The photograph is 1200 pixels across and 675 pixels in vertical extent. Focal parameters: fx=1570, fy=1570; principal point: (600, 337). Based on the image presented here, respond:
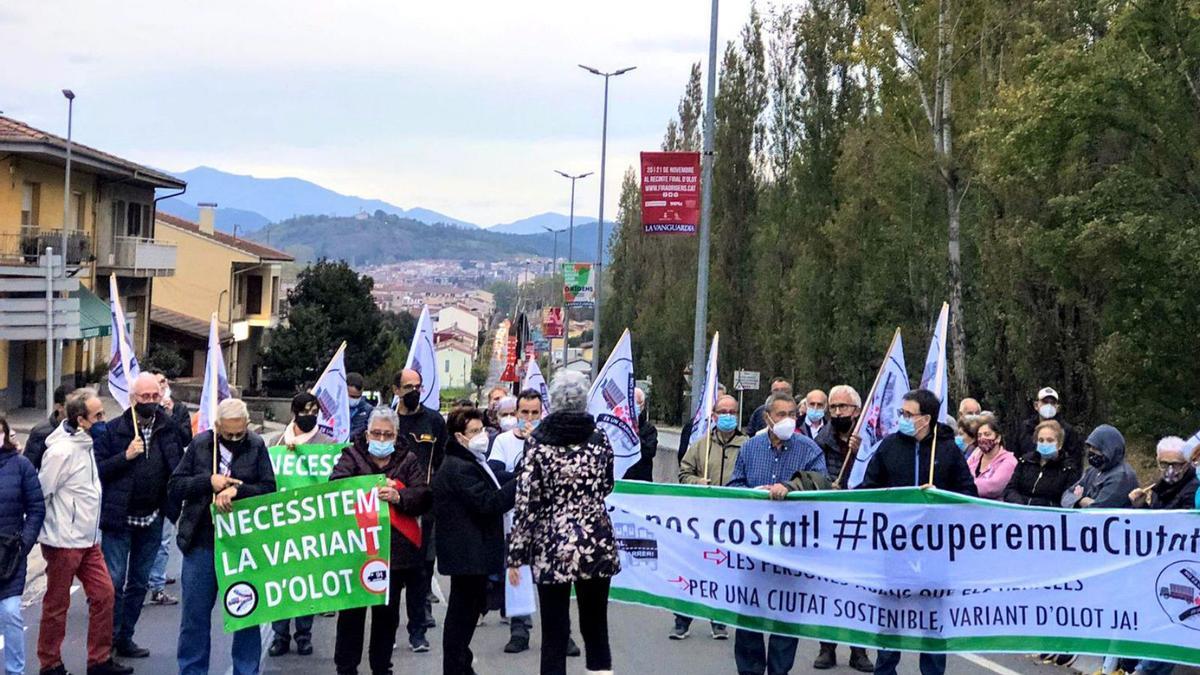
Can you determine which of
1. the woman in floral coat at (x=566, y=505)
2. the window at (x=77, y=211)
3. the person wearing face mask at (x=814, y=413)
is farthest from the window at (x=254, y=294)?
the woman in floral coat at (x=566, y=505)

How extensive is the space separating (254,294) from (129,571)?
6695cm

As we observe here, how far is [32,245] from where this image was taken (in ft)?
133

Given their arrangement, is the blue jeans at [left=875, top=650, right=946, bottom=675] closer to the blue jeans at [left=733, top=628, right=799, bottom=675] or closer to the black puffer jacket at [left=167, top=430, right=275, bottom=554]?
the blue jeans at [left=733, top=628, right=799, bottom=675]

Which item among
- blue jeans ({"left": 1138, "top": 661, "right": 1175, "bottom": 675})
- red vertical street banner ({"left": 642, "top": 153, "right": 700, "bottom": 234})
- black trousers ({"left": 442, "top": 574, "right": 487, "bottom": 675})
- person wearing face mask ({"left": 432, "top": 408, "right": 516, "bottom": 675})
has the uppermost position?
red vertical street banner ({"left": 642, "top": 153, "right": 700, "bottom": 234})

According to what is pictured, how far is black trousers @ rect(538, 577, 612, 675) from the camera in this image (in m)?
7.70

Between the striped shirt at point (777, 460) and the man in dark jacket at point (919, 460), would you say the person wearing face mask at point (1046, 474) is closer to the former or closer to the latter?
the man in dark jacket at point (919, 460)

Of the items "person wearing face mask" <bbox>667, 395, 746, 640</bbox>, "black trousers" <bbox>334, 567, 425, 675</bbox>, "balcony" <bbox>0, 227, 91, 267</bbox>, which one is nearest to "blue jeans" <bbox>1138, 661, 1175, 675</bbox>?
"person wearing face mask" <bbox>667, 395, 746, 640</bbox>

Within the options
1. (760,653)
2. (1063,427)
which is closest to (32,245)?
(1063,427)

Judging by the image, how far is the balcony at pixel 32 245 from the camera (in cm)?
3962

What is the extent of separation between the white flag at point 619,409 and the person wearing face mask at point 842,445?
3.05m

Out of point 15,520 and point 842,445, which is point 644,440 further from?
point 15,520

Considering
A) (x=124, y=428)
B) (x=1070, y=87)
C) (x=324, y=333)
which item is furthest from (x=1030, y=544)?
(x=324, y=333)

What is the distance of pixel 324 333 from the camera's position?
67375mm

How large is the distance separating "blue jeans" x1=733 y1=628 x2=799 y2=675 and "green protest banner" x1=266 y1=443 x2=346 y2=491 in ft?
11.2
